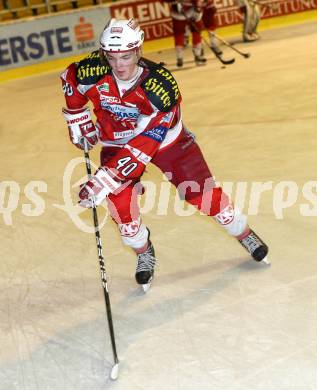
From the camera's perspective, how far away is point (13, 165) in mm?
6418

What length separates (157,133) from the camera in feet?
11.1

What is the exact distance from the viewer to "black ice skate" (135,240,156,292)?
387cm

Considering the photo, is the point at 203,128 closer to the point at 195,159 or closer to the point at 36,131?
the point at 36,131

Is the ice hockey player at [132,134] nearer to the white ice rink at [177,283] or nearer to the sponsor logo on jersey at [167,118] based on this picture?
the sponsor logo on jersey at [167,118]

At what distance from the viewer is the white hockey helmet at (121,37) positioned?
3256 mm

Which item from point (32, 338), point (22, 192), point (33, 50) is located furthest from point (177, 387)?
point (33, 50)

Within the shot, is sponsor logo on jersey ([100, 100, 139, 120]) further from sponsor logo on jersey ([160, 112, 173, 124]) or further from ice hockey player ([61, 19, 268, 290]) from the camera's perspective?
sponsor logo on jersey ([160, 112, 173, 124])

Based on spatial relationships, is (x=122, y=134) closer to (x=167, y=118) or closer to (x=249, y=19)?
(x=167, y=118)

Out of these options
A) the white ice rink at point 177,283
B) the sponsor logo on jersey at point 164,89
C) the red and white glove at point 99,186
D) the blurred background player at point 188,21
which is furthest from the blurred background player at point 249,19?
the red and white glove at point 99,186

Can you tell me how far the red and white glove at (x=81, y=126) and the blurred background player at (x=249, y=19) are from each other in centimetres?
874

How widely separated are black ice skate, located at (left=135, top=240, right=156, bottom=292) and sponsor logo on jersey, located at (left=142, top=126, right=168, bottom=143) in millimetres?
842

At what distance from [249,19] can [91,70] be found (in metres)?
9.01

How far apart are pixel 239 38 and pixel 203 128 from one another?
6091mm

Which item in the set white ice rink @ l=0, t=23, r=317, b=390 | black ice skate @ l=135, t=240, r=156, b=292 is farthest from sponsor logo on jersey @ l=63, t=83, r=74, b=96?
white ice rink @ l=0, t=23, r=317, b=390
